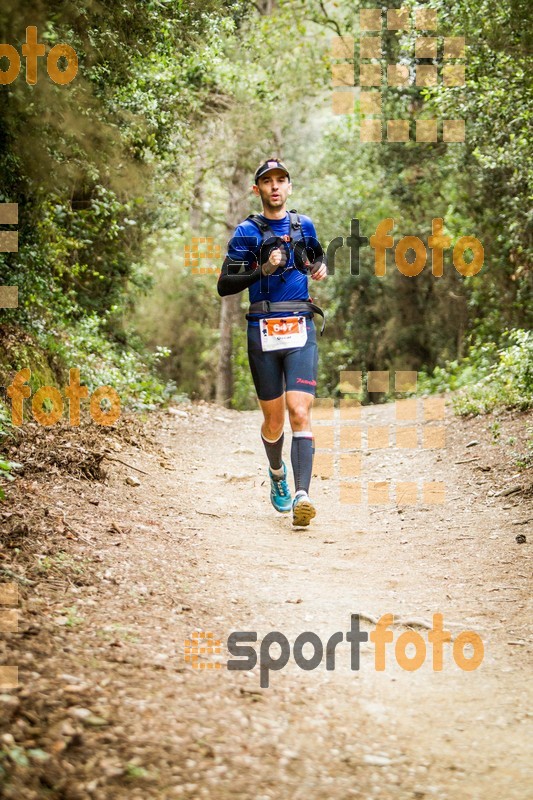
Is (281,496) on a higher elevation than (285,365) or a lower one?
lower

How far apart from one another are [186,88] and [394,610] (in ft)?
38.2

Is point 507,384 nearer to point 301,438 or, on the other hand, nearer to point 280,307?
point 301,438

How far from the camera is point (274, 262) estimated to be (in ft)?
19.6

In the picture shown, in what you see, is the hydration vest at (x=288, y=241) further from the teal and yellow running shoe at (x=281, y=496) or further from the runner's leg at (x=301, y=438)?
the teal and yellow running shoe at (x=281, y=496)

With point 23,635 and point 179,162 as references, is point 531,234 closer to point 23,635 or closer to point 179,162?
point 179,162

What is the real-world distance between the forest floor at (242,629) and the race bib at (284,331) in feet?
4.91

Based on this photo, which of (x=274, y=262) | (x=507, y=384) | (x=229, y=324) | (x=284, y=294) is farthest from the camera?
(x=229, y=324)

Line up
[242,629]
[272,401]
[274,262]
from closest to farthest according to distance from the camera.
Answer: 1. [242,629]
2. [274,262]
3. [272,401]

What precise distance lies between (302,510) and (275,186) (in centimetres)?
257

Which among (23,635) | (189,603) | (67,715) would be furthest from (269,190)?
(67,715)

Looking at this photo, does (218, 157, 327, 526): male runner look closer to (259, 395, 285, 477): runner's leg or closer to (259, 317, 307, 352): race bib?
(259, 317, 307, 352): race bib

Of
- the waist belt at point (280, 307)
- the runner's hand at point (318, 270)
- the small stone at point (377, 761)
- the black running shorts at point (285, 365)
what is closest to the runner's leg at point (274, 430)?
the black running shorts at point (285, 365)

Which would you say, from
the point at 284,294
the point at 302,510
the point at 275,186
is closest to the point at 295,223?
the point at 275,186

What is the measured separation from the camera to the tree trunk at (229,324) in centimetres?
2252
